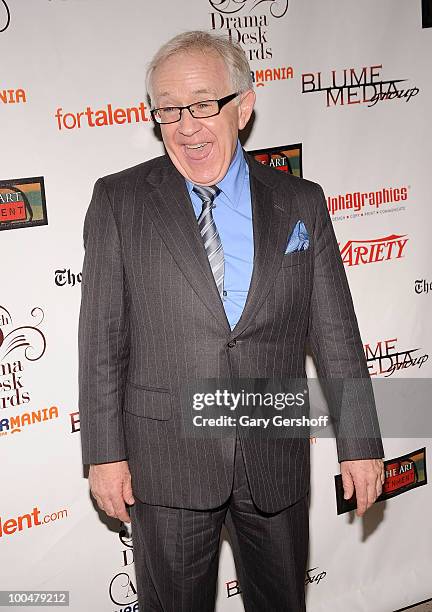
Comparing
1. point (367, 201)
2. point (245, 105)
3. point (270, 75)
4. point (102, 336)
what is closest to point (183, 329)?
point (102, 336)

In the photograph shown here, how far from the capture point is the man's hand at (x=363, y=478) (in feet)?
7.04

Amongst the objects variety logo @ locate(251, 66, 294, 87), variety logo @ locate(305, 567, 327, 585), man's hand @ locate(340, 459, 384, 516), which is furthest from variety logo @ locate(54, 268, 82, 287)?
variety logo @ locate(305, 567, 327, 585)

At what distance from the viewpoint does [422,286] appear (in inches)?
119

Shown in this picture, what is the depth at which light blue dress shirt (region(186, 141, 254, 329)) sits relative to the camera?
6.63ft

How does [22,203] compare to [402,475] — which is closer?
[22,203]

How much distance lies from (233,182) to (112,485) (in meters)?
0.79

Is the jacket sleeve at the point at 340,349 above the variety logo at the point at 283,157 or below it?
below

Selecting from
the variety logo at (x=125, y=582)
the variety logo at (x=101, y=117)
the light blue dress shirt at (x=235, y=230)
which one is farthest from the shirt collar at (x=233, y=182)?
the variety logo at (x=125, y=582)

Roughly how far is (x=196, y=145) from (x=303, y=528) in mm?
1030

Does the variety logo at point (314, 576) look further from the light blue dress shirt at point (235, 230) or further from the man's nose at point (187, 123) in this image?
the man's nose at point (187, 123)

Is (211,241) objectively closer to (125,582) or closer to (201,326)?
(201,326)

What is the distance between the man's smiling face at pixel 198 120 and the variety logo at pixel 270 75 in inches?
20.8

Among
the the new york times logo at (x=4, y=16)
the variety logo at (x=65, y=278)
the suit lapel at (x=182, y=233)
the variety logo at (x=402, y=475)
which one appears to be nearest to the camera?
the suit lapel at (x=182, y=233)

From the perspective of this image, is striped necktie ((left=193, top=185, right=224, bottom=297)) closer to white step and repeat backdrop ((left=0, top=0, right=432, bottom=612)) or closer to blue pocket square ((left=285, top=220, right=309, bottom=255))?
blue pocket square ((left=285, top=220, right=309, bottom=255))
